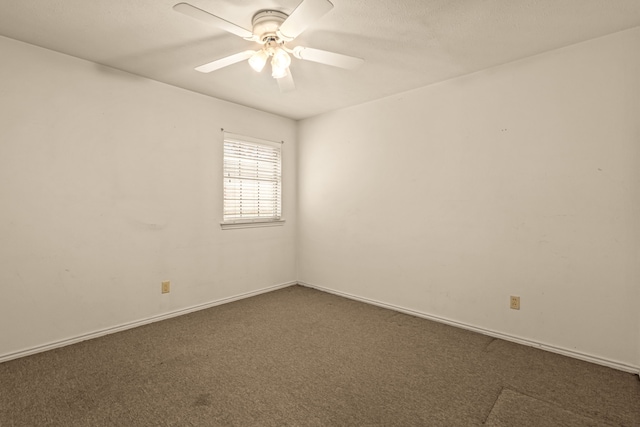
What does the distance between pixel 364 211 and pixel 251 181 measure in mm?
1413

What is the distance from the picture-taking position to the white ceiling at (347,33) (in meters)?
1.87

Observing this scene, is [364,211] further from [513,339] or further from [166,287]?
[166,287]

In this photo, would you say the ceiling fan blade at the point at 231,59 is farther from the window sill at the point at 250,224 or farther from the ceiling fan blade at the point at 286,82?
the window sill at the point at 250,224

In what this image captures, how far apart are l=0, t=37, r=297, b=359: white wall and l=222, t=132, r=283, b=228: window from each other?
0.13m

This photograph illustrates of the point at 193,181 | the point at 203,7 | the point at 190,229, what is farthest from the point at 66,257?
the point at 203,7

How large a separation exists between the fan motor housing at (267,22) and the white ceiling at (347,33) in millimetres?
45

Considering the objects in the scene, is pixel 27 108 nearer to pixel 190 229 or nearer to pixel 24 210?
pixel 24 210

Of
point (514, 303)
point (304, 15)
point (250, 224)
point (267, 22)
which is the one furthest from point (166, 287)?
point (514, 303)

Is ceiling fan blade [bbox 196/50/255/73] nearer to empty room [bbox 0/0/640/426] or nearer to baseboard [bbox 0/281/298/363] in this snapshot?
empty room [bbox 0/0/640/426]

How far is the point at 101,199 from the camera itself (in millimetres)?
2668

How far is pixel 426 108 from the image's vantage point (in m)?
3.10

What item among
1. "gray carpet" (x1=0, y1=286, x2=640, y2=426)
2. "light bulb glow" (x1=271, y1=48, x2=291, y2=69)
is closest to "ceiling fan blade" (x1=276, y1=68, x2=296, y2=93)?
"light bulb glow" (x1=271, y1=48, x2=291, y2=69)

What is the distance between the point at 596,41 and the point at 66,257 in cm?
426

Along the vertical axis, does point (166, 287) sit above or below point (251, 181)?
below
